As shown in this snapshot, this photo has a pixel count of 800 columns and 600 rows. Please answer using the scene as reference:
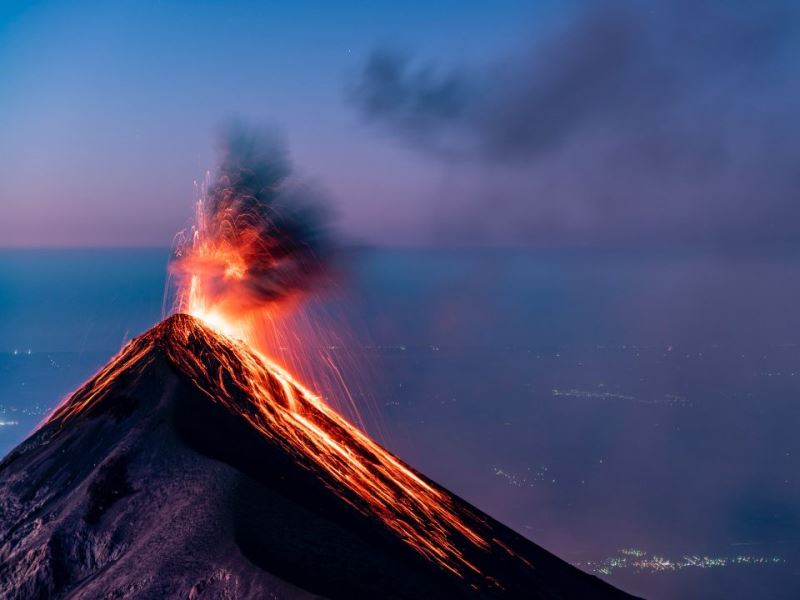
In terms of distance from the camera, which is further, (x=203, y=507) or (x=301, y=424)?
(x=301, y=424)

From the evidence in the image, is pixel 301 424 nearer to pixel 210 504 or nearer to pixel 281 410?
pixel 281 410

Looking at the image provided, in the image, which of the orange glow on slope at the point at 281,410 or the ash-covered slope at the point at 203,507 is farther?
the orange glow on slope at the point at 281,410

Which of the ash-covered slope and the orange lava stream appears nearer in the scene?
the ash-covered slope

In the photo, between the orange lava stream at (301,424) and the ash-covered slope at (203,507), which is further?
the orange lava stream at (301,424)

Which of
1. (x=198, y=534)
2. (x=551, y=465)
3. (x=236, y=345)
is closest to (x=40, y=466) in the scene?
(x=198, y=534)

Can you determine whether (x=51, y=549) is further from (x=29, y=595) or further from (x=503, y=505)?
(x=503, y=505)

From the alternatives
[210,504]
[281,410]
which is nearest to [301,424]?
[281,410]

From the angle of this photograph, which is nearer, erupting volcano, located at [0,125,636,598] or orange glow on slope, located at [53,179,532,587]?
erupting volcano, located at [0,125,636,598]

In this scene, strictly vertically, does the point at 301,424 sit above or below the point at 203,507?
below
